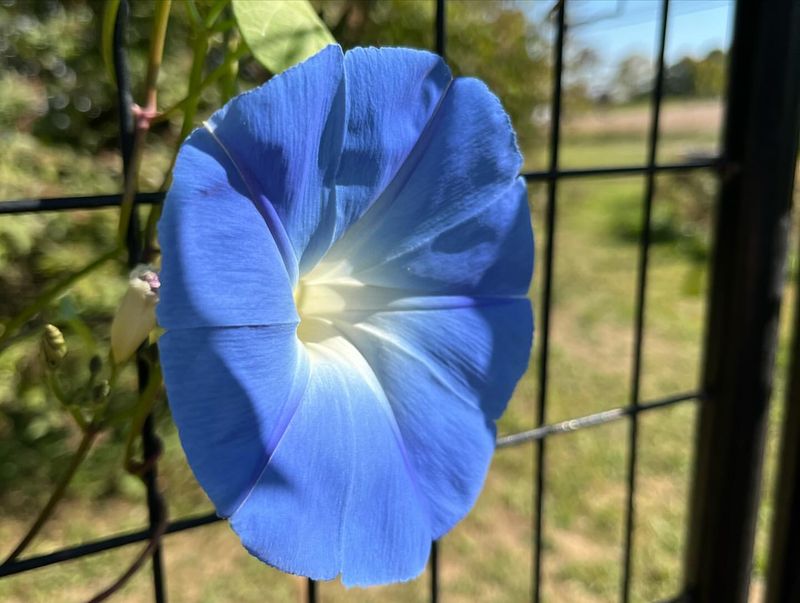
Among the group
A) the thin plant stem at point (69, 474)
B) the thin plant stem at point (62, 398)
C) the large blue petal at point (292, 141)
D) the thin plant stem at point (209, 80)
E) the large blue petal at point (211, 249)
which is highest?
the thin plant stem at point (209, 80)

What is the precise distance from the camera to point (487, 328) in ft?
1.63

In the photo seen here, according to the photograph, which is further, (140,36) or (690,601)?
(140,36)

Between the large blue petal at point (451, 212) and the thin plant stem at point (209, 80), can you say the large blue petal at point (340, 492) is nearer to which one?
the large blue petal at point (451, 212)

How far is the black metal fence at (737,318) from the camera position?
73cm

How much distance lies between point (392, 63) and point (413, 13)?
4.19ft

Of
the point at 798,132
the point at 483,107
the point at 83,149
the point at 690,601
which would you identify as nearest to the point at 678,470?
the point at 690,601

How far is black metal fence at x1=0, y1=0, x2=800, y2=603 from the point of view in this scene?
0.73 meters

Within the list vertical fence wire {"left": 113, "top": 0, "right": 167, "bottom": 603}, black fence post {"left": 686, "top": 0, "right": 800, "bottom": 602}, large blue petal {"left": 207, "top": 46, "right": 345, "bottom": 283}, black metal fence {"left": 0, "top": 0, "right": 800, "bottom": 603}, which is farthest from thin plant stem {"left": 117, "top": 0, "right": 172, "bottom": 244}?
black fence post {"left": 686, "top": 0, "right": 800, "bottom": 602}

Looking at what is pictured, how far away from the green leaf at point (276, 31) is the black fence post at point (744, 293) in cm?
52

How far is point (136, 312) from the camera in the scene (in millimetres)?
391

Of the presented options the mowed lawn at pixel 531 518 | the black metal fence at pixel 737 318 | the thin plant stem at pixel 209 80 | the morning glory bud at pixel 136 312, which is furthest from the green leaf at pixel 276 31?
the mowed lawn at pixel 531 518

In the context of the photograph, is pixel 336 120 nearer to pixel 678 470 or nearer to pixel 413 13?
pixel 413 13

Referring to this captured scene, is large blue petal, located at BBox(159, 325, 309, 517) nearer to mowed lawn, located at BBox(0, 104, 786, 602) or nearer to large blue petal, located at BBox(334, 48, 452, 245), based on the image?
large blue petal, located at BBox(334, 48, 452, 245)

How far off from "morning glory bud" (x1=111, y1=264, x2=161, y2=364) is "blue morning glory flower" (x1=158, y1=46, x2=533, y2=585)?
58 millimetres
